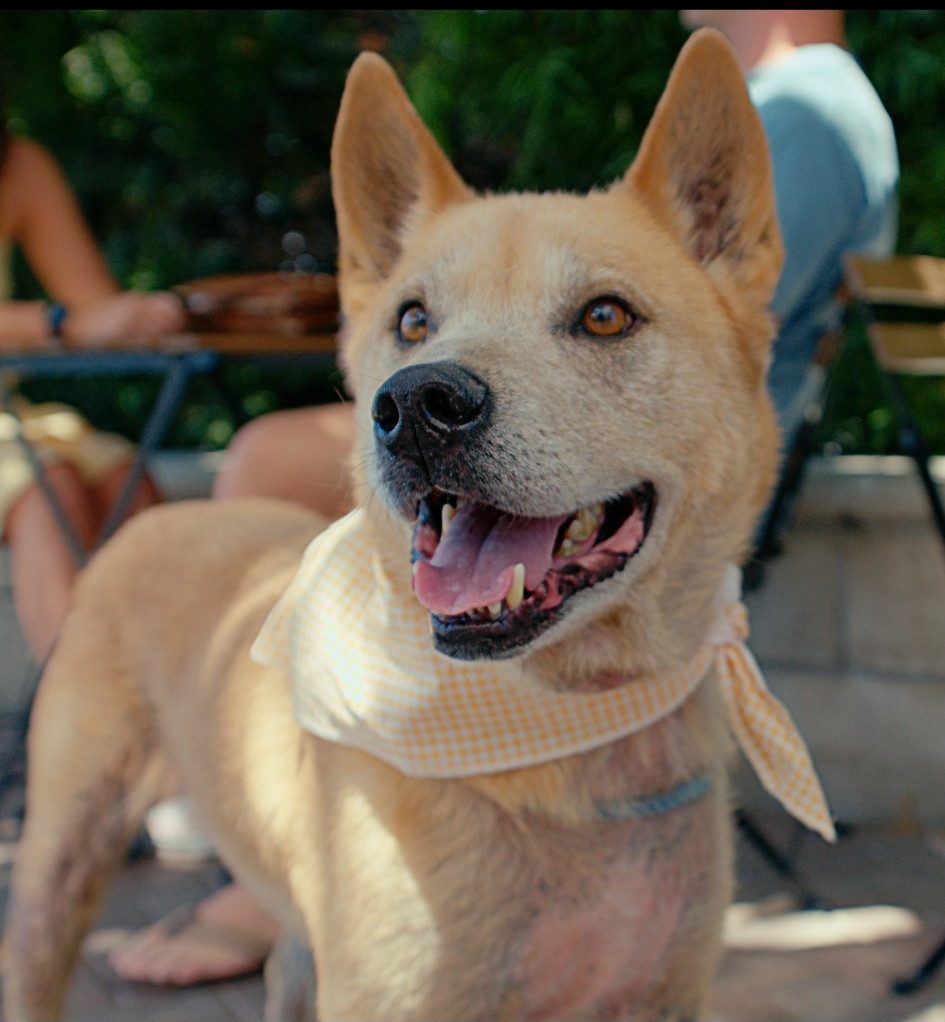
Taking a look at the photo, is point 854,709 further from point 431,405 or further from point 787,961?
point 431,405

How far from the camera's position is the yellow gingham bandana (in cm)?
171

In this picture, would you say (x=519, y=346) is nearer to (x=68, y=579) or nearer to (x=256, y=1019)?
(x=256, y=1019)

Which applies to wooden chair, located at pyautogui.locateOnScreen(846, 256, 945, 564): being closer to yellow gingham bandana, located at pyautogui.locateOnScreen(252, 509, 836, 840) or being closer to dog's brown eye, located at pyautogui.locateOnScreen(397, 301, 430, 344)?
yellow gingham bandana, located at pyautogui.locateOnScreen(252, 509, 836, 840)

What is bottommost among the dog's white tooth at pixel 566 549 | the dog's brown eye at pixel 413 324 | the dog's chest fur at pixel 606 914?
the dog's chest fur at pixel 606 914

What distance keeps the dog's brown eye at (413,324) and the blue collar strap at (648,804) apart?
2.72 ft

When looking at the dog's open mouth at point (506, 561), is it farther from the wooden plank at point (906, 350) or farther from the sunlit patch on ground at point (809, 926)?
the sunlit patch on ground at point (809, 926)

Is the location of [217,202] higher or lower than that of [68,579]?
higher

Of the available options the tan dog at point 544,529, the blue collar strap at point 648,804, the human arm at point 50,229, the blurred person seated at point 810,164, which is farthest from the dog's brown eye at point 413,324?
the human arm at point 50,229

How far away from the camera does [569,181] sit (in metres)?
4.72

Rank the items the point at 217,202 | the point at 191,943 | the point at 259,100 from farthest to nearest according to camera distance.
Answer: the point at 217,202, the point at 259,100, the point at 191,943

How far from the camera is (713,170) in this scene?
1893mm

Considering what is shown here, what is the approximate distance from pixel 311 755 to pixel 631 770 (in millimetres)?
560

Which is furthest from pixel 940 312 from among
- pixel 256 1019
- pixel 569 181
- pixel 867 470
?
pixel 256 1019

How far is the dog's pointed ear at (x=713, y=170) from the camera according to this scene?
68.6 inches
